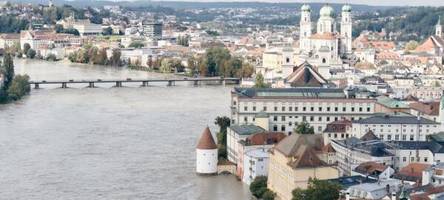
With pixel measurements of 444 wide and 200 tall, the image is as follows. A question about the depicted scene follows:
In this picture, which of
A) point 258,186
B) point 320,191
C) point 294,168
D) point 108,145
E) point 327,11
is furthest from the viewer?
point 327,11

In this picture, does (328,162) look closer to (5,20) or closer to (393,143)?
(393,143)

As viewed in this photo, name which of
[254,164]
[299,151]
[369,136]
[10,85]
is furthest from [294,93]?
[10,85]

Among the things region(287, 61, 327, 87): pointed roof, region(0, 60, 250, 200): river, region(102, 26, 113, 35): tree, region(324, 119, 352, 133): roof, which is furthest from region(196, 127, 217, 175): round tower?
region(102, 26, 113, 35): tree

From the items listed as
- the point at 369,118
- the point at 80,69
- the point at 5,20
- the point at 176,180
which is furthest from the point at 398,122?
the point at 5,20

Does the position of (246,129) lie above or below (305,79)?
below

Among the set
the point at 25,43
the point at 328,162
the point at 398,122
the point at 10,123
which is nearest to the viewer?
the point at 328,162

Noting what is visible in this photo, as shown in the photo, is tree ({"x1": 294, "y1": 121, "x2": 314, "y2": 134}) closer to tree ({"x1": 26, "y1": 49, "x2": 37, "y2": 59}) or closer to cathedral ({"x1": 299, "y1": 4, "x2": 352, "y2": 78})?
cathedral ({"x1": 299, "y1": 4, "x2": 352, "y2": 78})

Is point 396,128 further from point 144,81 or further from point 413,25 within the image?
point 413,25
